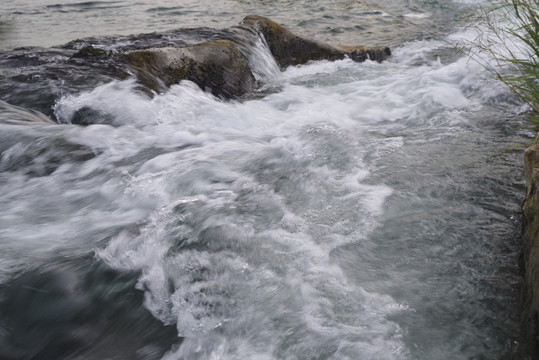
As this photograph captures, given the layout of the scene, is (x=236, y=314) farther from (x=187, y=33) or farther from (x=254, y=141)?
(x=187, y=33)

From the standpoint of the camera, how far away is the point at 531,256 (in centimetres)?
215

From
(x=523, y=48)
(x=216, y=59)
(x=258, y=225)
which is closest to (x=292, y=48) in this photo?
(x=216, y=59)

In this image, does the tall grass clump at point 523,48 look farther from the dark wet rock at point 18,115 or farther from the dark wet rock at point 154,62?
the dark wet rock at point 18,115

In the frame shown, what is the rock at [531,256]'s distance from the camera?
1.97m

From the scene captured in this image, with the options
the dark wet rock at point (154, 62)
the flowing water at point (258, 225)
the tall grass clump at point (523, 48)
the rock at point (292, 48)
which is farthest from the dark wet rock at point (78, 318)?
the rock at point (292, 48)

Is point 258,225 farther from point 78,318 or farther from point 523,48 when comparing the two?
point 523,48

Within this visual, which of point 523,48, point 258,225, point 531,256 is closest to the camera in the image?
point 531,256

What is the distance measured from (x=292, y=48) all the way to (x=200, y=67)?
255 centimetres

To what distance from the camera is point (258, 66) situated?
7.01 m

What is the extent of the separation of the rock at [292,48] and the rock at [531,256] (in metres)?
5.64

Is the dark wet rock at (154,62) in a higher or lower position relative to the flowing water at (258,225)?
higher

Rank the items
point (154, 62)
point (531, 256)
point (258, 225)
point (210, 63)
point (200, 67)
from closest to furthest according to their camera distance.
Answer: point (531, 256)
point (258, 225)
point (154, 62)
point (200, 67)
point (210, 63)

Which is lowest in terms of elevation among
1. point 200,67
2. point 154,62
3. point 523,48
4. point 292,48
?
point 292,48

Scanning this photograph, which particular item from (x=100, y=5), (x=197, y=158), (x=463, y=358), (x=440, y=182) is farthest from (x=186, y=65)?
(x=100, y=5)
